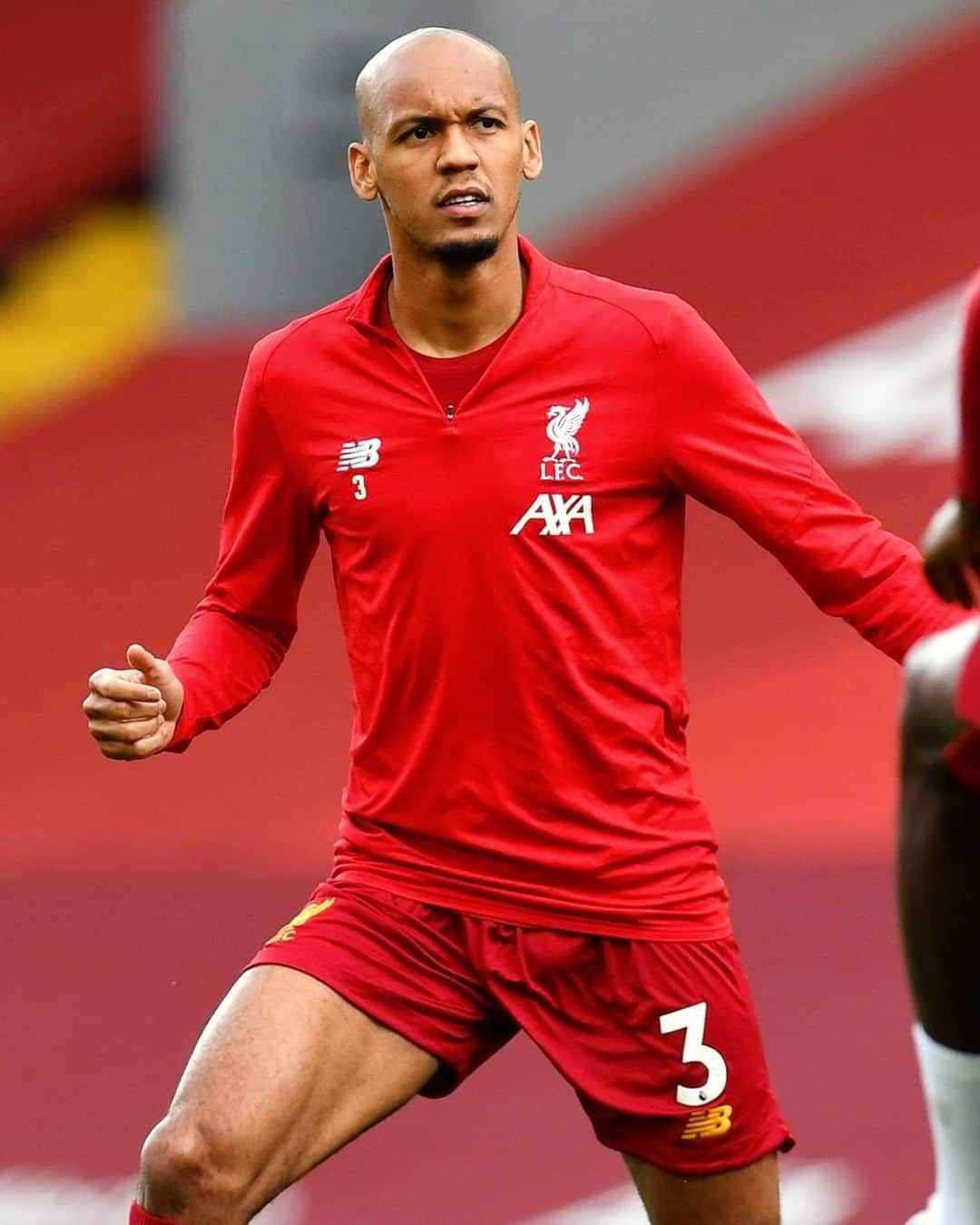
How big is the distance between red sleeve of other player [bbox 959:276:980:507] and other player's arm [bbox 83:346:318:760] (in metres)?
1.36

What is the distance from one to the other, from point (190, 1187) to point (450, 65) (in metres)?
1.58

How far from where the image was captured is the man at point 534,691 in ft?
11.4

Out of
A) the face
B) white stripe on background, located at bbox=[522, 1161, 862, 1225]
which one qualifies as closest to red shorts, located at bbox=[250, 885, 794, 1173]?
the face

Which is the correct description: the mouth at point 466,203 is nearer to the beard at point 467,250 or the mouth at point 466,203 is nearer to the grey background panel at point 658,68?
the beard at point 467,250

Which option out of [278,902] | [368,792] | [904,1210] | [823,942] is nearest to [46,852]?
[278,902]

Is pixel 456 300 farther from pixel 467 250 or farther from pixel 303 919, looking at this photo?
pixel 303 919

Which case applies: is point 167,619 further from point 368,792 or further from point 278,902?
point 368,792

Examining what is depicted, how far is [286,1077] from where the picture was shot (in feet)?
10.8

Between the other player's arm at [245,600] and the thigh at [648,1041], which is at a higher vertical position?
the other player's arm at [245,600]

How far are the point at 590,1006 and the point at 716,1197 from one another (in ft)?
1.04

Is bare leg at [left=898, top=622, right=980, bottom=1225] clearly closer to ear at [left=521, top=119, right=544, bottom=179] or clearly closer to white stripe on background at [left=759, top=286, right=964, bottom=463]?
ear at [left=521, top=119, right=544, bottom=179]

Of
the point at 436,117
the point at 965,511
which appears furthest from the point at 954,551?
the point at 436,117

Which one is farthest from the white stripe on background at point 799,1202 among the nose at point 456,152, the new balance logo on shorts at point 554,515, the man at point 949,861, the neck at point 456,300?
the man at point 949,861

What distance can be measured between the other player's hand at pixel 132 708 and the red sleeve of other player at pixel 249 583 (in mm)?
90
